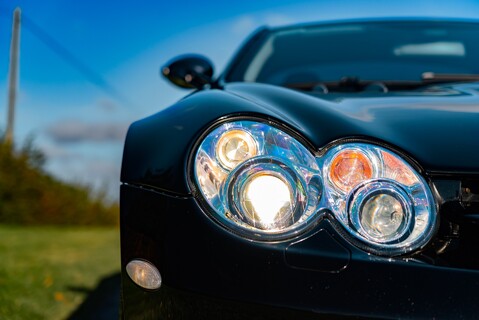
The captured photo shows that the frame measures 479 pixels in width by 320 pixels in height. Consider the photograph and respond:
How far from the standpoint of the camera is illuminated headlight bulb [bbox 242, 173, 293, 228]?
1.33 meters

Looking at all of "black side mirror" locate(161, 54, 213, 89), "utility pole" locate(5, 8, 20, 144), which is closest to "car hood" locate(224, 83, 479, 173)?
"black side mirror" locate(161, 54, 213, 89)

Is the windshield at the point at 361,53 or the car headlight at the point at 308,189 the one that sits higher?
the car headlight at the point at 308,189

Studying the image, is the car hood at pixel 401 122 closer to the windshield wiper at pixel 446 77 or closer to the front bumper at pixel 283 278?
the front bumper at pixel 283 278

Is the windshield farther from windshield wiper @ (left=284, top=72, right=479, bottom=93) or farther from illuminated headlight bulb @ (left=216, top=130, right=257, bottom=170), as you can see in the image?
illuminated headlight bulb @ (left=216, top=130, right=257, bottom=170)

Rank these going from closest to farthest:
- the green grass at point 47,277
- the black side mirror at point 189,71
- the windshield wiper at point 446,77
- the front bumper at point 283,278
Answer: the front bumper at point 283,278
the windshield wiper at point 446,77
the black side mirror at point 189,71
the green grass at point 47,277

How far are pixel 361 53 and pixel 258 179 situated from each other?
1867 millimetres

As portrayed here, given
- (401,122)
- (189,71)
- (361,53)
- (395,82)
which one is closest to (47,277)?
(189,71)

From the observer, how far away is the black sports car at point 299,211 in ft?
4.09

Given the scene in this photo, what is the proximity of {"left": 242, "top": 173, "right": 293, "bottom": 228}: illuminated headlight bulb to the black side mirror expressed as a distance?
144 centimetres

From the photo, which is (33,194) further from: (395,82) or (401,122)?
(401,122)

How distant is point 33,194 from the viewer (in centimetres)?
2308

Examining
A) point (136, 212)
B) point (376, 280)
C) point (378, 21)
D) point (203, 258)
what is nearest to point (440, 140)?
point (376, 280)

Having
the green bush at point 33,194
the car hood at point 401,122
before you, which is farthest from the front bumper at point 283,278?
the green bush at point 33,194

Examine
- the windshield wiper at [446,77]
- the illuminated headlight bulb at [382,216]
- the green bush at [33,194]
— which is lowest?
the green bush at [33,194]
